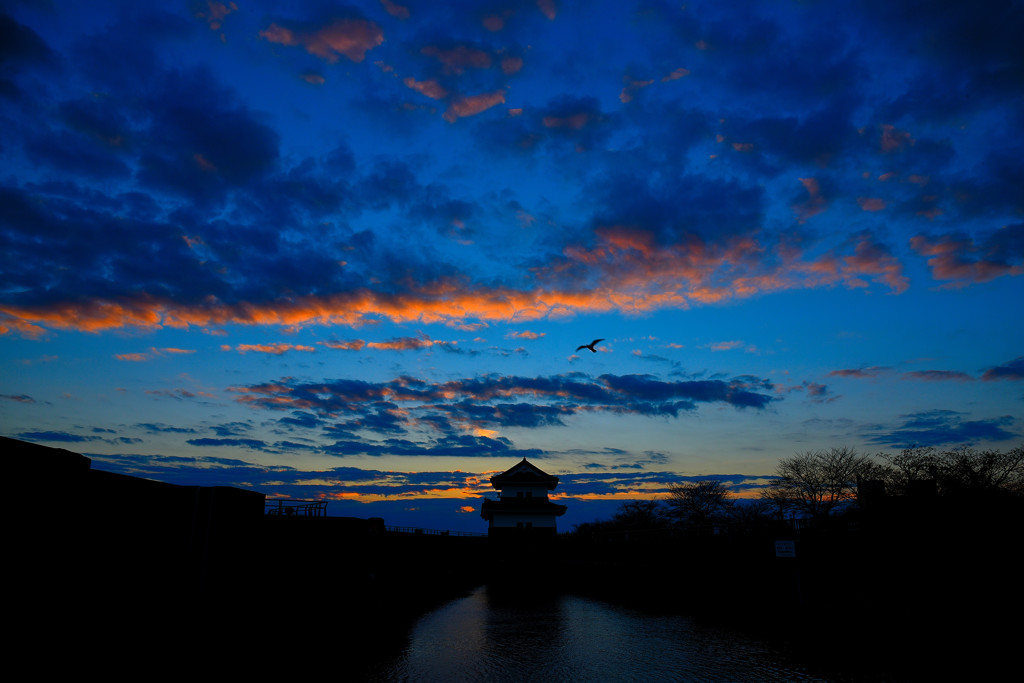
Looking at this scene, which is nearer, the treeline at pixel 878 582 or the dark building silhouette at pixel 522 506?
the treeline at pixel 878 582

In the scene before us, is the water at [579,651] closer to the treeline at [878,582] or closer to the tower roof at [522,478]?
the treeline at [878,582]

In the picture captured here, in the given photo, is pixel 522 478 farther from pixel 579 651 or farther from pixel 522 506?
pixel 579 651

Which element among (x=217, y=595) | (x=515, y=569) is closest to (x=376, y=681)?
(x=217, y=595)

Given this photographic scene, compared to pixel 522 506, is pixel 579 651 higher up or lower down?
lower down

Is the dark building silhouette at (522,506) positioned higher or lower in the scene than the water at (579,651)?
higher

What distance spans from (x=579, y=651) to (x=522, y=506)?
145 ft

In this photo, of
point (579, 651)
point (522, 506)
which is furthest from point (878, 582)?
point (522, 506)

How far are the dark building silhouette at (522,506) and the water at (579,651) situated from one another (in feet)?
109

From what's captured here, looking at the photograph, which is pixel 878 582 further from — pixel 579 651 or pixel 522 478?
pixel 522 478

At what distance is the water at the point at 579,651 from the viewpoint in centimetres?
1602

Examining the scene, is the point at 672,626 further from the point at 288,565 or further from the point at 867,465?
the point at 867,465

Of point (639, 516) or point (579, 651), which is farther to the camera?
point (639, 516)

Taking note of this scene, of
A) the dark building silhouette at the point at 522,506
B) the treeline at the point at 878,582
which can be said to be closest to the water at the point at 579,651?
the treeline at the point at 878,582

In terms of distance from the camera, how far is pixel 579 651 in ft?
64.1
